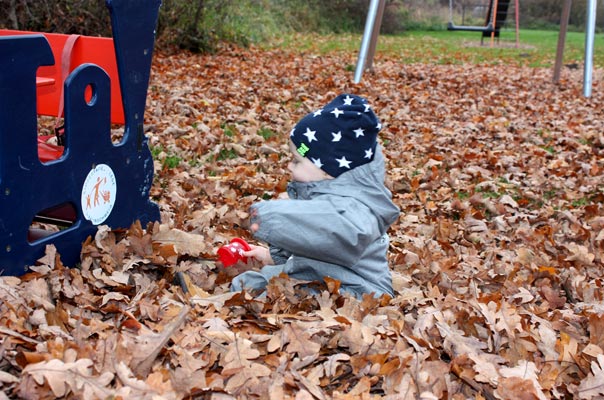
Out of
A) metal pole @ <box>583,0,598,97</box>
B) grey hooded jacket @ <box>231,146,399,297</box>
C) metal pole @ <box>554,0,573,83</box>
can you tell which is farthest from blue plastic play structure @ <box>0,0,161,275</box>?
metal pole @ <box>554,0,573,83</box>

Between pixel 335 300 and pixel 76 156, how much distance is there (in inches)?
51.6

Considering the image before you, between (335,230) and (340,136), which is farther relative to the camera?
(340,136)

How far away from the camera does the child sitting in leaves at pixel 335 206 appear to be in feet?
8.93

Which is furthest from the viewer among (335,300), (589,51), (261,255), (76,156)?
(589,51)

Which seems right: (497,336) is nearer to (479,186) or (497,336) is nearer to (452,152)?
(479,186)

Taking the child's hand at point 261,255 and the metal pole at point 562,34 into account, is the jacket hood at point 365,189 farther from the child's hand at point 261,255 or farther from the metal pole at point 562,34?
the metal pole at point 562,34

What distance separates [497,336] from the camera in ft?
9.19

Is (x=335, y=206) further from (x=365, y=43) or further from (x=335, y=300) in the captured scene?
→ (x=365, y=43)

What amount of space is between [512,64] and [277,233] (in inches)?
641

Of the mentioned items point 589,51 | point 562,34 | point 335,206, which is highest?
point 562,34

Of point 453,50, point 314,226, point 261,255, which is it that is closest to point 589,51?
point 261,255

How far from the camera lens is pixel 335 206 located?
2.78 metres

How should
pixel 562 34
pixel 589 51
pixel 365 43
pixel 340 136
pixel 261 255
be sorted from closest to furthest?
pixel 340 136
pixel 261 255
pixel 365 43
pixel 589 51
pixel 562 34

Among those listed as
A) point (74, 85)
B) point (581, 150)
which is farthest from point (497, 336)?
point (581, 150)
